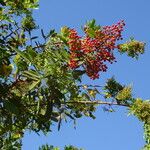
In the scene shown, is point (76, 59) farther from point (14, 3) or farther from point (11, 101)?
point (14, 3)

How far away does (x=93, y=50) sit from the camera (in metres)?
7.22

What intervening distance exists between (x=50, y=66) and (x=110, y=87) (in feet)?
7.00

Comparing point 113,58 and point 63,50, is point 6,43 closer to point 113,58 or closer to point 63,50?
point 63,50

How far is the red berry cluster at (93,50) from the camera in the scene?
720cm

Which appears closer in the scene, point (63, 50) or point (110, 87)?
point (63, 50)

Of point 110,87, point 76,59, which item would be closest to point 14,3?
point 110,87

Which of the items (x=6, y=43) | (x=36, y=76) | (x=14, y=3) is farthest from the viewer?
(x=14, y=3)

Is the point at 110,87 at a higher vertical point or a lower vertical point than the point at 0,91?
higher

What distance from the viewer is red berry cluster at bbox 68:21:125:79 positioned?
7199mm

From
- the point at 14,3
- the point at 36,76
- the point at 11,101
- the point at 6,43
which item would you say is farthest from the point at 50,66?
the point at 14,3

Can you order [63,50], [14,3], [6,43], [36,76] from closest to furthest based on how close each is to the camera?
[36,76]
[63,50]
[6,43]
[14,3]

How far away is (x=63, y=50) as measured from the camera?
25.4 feet

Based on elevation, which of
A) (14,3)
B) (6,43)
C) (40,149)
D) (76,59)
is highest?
(14,3)

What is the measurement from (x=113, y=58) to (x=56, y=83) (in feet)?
3.20
